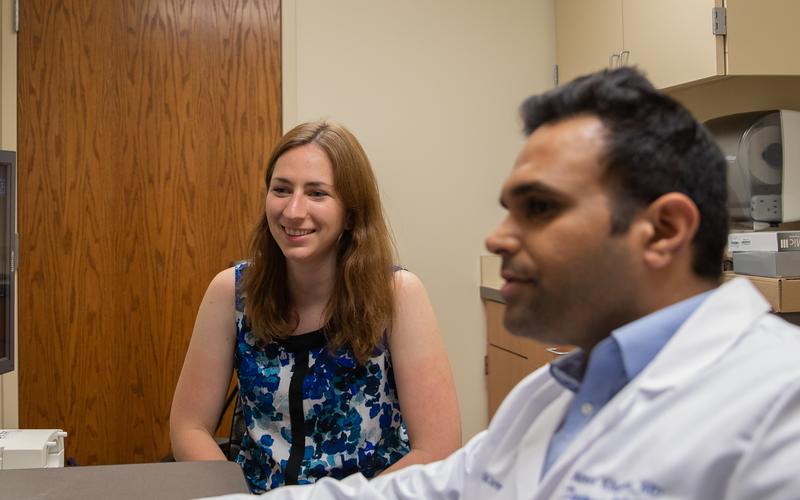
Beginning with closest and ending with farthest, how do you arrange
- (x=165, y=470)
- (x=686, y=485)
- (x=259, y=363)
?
(x=686, y=485) → (x=165, y=470) → (x=259, y=363)

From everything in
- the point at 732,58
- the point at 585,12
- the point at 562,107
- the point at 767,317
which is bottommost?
the point at 767,317

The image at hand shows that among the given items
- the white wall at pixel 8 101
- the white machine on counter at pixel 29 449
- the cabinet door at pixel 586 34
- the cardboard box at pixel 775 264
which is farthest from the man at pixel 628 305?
the white wall at pixel 8 101

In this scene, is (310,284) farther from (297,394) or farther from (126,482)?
(126,482)

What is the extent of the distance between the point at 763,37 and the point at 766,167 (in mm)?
383

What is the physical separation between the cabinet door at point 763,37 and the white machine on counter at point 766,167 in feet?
0.54

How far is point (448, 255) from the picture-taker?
3.22m

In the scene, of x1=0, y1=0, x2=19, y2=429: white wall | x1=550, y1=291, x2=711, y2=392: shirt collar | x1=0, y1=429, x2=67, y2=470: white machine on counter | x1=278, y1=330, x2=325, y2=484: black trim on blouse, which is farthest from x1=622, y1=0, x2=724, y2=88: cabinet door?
x1=0, y1=0, x2=19, y2=429: white wall

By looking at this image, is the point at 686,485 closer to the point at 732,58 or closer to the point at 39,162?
the point at 732,58

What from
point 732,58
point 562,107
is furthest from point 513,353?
point 562,107

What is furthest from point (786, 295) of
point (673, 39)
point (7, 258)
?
point (7, 258)

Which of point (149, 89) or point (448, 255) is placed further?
point (448, 255)

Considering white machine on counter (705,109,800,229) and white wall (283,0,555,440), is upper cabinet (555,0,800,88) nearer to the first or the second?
white machine on counter (705,109,800,229)

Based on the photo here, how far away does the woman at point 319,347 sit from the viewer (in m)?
1.52

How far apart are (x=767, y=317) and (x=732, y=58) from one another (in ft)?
6.00
